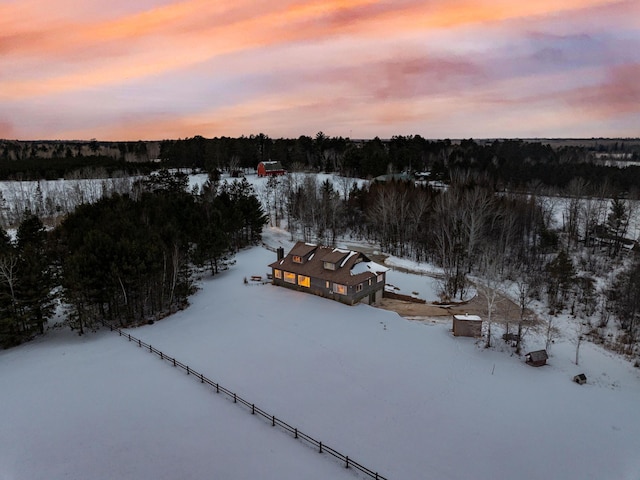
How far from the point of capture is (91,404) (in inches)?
862

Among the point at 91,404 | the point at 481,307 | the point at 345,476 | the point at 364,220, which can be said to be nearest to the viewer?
the point at 345,476

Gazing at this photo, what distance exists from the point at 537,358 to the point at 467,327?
5677 mm

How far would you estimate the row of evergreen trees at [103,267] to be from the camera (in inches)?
1157

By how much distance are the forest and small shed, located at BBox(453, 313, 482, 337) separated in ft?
10.5

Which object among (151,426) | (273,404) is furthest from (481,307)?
(151,426)

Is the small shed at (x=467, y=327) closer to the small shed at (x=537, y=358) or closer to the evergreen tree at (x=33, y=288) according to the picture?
the small shed at (x=537, y=358)

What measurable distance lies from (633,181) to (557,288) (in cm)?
6297

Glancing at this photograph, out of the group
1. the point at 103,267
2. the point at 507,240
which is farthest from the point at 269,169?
the point at 103,267

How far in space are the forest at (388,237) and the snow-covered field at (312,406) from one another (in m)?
4.76

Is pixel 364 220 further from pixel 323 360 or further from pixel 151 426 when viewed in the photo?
pixel 151 426

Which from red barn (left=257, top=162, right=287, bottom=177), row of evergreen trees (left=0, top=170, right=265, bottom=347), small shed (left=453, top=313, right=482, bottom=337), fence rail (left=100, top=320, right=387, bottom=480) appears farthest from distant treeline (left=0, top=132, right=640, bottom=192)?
fence rail (left=100, top=320, right=387, bottom=480)

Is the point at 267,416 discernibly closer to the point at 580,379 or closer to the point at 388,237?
the point at 580,379

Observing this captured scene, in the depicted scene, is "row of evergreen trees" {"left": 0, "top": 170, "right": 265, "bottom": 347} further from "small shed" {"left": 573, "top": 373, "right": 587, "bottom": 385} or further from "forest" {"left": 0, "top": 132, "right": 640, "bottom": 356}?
"small shed" {"left": 573, "top": 373, "right": 587, "bottom": 385}

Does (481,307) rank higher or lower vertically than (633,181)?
lower
